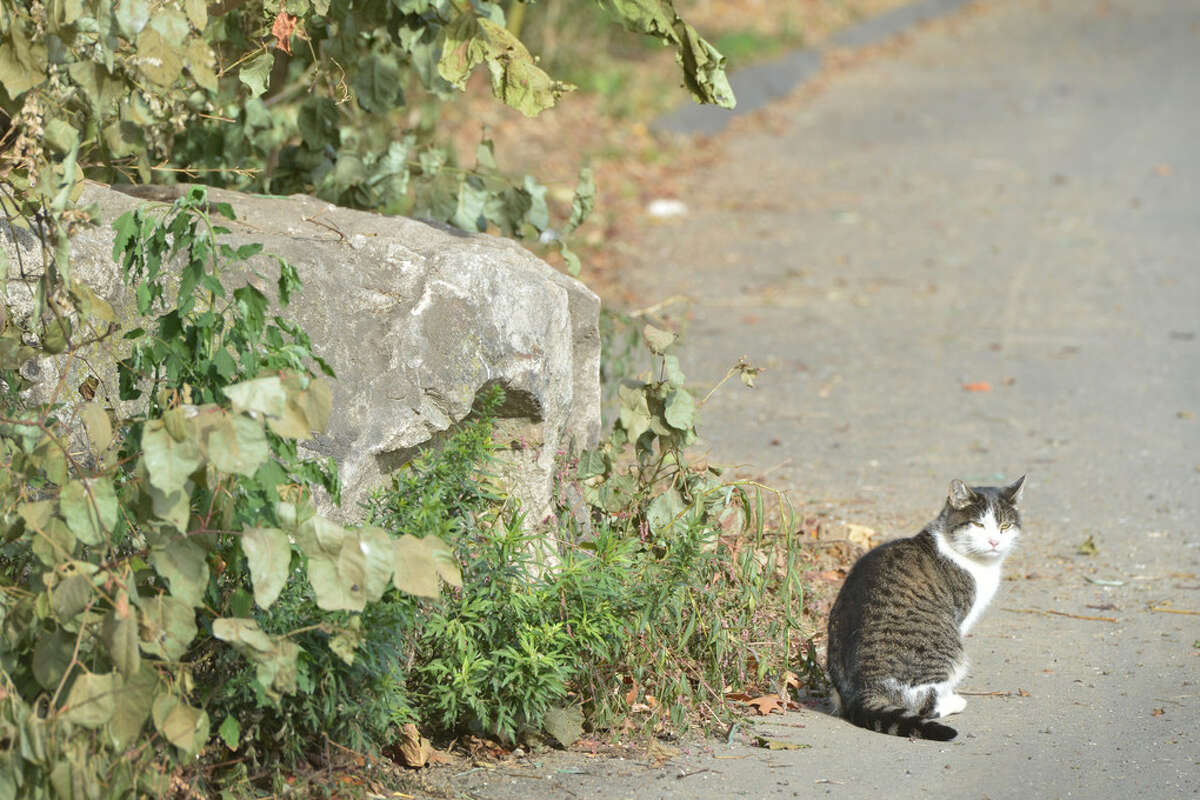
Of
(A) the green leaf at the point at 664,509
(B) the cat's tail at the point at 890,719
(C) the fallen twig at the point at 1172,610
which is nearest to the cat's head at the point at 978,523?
(B) the cat's tail at the point at 890,719

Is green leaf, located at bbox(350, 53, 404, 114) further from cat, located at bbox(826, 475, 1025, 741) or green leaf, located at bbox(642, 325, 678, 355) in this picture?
cat, located at bbox(826, 475, 1025, 741)

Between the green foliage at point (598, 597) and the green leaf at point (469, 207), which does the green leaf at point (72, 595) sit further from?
the green leaf at point (469, 207)

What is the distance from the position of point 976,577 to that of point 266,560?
2.33m

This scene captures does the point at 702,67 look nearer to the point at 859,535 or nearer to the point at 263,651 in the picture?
the point at 859,535

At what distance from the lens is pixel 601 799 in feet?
10.9

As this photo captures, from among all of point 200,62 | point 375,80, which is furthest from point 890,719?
point 375,80

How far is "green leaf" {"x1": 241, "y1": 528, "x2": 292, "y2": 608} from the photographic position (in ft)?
8.87

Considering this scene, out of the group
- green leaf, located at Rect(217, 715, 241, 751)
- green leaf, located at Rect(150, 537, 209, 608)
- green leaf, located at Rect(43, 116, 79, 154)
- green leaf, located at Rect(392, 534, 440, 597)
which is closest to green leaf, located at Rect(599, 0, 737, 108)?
green leaf, located at Rect(43, 116, 79, 154)

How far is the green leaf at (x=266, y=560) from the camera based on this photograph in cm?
271

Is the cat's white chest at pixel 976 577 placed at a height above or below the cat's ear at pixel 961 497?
below

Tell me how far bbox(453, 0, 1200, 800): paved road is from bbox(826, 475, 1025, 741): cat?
10 centimetres

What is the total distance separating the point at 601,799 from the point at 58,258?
1.72 meters

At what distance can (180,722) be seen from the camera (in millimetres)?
2762

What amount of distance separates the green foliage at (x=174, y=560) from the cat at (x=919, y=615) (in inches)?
56.2
